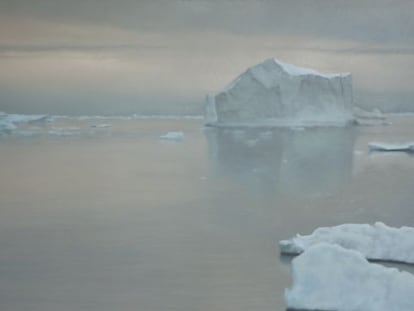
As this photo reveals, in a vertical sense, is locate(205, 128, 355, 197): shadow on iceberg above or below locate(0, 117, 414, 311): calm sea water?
below

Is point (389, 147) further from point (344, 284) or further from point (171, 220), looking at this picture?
point (344, 284)

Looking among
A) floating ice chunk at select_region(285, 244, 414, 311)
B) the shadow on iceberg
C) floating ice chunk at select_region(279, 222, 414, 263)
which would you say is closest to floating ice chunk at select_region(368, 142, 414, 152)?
the shadow on iceberg

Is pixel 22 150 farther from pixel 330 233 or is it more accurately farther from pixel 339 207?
pixel 330 233

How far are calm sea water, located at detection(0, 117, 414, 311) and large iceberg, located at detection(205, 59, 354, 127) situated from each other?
851 centimetres

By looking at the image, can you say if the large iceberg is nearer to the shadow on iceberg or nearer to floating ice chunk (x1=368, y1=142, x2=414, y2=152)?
the shadow on iceberg

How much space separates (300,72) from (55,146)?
8.37m

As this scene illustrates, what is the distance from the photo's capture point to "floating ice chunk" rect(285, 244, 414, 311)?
141 inches

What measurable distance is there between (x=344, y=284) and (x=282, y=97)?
64.7ft

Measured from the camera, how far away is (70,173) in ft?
39.0

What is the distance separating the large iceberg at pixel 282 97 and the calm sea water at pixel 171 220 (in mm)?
8507

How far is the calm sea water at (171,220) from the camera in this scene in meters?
4.21

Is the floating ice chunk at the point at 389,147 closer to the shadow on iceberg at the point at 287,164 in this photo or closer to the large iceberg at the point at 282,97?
the shadow on iceberg at the point at 287,164

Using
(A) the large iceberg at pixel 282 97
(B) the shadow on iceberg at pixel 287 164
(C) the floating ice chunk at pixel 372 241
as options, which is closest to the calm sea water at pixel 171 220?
(B) the shadow on iceberg at pixel 287 164

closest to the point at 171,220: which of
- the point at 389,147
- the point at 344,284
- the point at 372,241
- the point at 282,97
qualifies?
the point at 372,241
